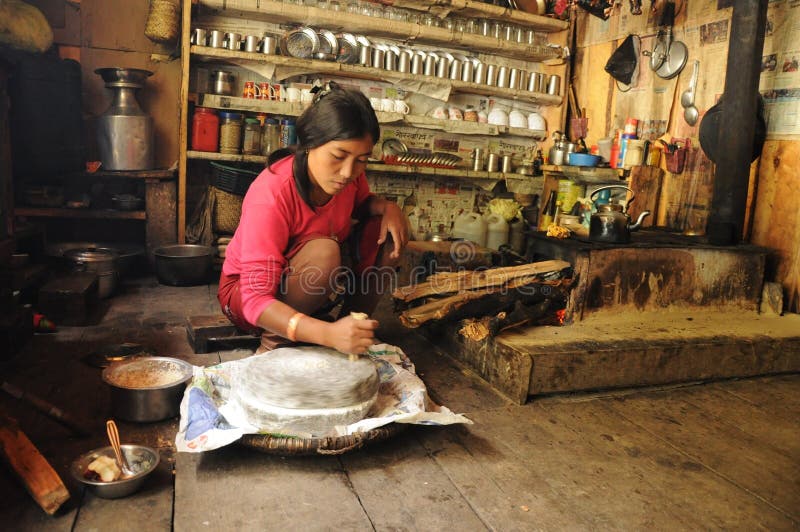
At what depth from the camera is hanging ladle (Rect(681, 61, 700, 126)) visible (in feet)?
14.9

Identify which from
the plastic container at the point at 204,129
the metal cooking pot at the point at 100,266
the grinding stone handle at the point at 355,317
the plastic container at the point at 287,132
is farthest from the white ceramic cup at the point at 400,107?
the grinding stone handle at the point at 355,317

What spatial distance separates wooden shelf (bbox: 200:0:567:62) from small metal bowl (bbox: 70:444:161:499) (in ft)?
12.9

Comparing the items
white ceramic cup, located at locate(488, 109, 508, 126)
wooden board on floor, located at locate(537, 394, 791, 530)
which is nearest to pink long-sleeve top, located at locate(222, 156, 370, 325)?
wooden board on floor, located at locate(537, 394, 791, 530)

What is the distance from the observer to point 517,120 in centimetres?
609

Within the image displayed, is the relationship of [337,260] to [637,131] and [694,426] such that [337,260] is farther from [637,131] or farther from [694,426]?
[637,131]

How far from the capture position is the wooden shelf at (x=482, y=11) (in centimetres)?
529

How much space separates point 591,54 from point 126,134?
4.28 m

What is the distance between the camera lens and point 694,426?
2.45 meters

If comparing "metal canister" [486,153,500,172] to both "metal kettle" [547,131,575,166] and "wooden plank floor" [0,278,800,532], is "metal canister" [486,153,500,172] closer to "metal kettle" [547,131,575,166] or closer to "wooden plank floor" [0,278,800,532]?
"metal kettle" [547,131,575,166]

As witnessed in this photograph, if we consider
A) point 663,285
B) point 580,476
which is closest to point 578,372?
point 580,476

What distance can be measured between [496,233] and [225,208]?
2.63 meters

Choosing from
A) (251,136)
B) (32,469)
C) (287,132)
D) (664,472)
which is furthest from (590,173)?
(32,469)

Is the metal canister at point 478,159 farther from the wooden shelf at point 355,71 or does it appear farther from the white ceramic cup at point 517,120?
the wooden shelf at point 355,71

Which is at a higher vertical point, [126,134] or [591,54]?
[591,54]
